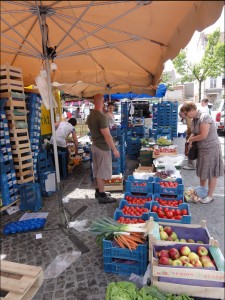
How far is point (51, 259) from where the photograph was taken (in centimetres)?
344

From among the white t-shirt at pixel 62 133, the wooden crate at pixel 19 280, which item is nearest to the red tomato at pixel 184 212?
the wooden crate at pixel 19 280

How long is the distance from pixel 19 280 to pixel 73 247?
3.58 ft

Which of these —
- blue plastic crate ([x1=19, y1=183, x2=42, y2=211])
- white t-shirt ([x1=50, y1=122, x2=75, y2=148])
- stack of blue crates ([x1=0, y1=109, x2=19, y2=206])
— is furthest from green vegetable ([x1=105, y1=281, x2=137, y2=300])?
white t-shirt ([x1=50, y1=122, x2=75, y2=148])

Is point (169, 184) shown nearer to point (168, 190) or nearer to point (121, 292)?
point (168, 190)

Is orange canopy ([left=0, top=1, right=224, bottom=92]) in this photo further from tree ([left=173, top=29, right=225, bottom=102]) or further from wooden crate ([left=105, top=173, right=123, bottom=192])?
tree ([left=173, top=29, right=225, bottom=102])

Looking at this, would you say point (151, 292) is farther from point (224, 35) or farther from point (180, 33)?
point (224, 35)

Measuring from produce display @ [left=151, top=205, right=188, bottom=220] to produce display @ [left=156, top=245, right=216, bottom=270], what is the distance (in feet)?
2.87

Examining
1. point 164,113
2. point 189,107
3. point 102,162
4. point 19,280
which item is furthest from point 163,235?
point 164,113

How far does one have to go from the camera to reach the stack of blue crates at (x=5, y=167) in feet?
15.3

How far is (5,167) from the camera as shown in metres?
4.71

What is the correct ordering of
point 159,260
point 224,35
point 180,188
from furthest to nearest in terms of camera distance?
point 224,35
point 180,188
point 159,260

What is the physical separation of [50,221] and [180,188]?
2.64m

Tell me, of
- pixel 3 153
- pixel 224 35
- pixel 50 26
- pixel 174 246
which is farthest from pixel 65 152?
pixel 224 35

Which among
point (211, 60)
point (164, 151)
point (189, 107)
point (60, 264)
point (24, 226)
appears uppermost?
point (211, 60)
